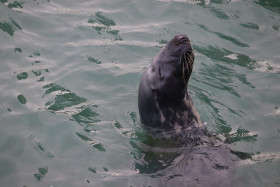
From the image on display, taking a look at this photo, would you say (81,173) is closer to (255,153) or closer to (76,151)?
(76,151)

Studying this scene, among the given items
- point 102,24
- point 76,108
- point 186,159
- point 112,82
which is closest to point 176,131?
point 186,159

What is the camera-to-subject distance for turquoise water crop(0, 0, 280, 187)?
18.0 feet

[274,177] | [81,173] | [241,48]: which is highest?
[241,48]

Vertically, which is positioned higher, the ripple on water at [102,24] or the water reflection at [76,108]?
the ripple on water at [102,24]

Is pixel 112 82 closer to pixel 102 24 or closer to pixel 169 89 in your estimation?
pixel 102 24

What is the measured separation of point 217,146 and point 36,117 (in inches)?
112

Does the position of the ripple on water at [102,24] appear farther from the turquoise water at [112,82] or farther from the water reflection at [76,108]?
the water reflection at [76,108]

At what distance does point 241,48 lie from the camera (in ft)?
26.8

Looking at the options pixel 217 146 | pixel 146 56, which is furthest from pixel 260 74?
pixel 217 146

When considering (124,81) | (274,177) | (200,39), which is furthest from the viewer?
(200,39)

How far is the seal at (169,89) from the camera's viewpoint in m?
5.09

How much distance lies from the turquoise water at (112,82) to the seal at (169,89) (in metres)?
0.53

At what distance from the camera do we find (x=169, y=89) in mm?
5270

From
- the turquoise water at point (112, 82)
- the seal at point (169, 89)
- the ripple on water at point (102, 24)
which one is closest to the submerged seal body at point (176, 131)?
the seal at point (169, 89)
